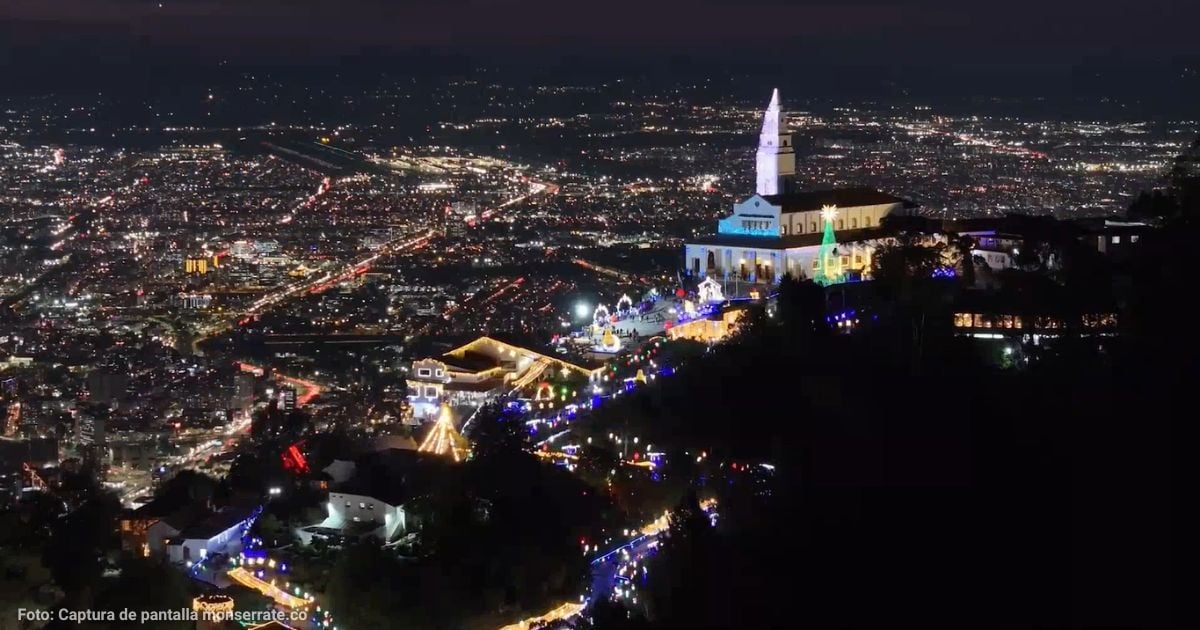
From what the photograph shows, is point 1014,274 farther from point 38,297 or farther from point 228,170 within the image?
point 228,170

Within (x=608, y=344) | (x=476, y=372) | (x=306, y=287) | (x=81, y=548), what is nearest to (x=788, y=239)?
(x=608, y=344)

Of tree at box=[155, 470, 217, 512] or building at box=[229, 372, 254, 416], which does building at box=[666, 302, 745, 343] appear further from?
building at box=[229, 372, 254, 416]

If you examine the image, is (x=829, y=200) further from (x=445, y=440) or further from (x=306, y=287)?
(x=306, y=287)

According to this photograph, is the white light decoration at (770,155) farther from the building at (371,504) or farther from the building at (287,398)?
the building at (371,504)

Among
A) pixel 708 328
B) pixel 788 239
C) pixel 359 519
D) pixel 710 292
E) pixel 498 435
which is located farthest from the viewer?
pixel 788 239

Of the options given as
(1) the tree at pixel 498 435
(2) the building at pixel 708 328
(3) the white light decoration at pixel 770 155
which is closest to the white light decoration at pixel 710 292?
(2) the building at pixel 708 328

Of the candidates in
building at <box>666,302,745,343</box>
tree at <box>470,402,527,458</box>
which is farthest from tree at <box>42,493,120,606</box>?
building at <box>666,302,745,343</box>
